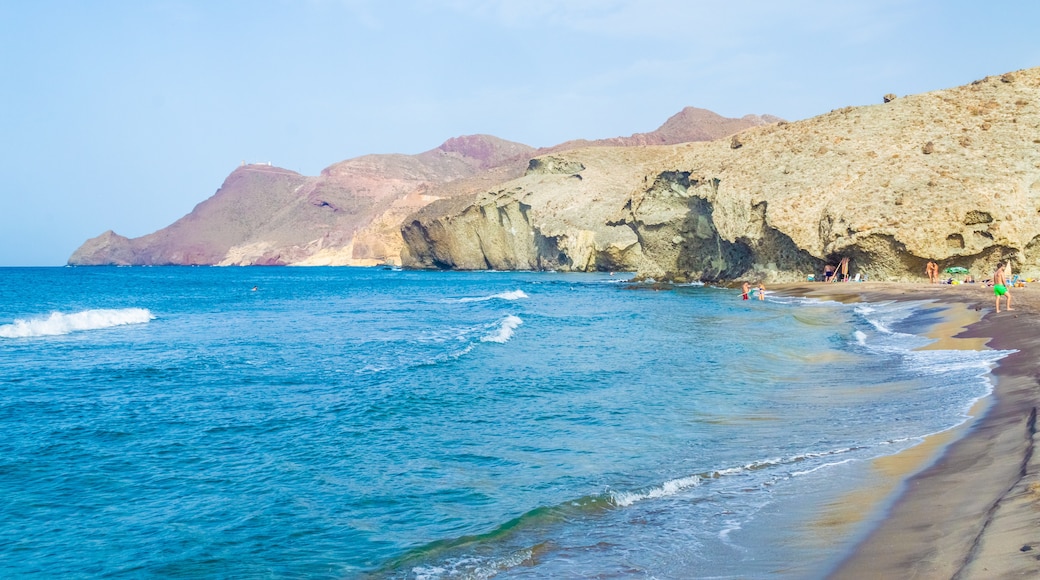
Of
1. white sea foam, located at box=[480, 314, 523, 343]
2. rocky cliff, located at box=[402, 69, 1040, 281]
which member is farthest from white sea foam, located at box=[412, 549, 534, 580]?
rocky cliff, located at box=[402, 69, 1040, 281]

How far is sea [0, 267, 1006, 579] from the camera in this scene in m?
7.29

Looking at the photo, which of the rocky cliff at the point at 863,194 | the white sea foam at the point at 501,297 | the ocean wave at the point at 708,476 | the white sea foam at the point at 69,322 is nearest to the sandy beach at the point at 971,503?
the ocean wave at the point at 708,476

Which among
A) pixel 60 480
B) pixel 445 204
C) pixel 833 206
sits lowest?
pixel 60 480

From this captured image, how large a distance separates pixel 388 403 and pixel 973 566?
11198 mm

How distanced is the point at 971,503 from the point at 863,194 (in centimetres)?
4167

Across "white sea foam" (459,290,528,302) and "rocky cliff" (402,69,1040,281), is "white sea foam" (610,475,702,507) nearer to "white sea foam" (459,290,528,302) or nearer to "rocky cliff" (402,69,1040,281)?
"rocky cliff" (402,69,1040,281)

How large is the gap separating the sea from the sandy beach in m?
0.35

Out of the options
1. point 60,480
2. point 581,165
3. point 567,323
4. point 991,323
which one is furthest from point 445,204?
point 60,480

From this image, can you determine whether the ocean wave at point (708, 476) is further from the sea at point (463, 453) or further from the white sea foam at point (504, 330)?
the white sea foam at point (504, 330)

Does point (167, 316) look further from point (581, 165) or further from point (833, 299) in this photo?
point (581, 165)

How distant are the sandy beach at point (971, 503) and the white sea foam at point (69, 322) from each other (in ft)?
102

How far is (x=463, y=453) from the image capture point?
439 inches

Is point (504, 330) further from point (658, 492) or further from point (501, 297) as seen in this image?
point (501, 297)

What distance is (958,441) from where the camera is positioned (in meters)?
9.52
